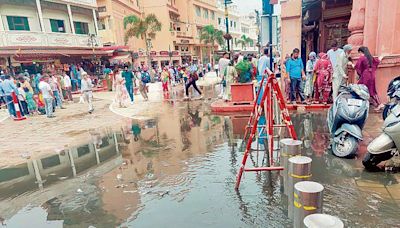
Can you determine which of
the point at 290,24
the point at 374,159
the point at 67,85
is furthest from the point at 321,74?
the point at 67,85

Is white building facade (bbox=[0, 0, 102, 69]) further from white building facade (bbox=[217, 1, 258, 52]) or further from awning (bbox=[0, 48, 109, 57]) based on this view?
white building facade (bbox=[217, 1, 258, 52])

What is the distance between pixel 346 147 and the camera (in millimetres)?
4711

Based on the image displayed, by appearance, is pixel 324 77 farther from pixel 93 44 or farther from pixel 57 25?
pixel 57 25

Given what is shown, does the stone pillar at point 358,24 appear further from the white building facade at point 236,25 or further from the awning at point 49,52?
the white building facade at point 236,25

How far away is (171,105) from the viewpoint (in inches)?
477

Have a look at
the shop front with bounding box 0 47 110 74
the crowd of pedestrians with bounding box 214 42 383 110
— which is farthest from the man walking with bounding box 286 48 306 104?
the shop front with bounding box 0 47 110 74

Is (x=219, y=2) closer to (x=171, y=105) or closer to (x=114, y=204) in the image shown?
(x=171, y=105)

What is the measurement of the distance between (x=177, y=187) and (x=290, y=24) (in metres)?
9.27

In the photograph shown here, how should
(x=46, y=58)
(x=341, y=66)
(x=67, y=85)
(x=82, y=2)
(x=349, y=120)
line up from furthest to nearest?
(x=82, y=2)
(x=46, y=58)
(x=67, y=85)
(x=341, y=66)
(x=349, y=120)

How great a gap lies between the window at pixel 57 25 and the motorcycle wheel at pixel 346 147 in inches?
1025

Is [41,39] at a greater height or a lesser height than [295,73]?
greater

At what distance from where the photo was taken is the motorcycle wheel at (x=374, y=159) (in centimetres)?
402

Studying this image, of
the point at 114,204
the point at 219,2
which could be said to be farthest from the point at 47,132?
the point at 219,2

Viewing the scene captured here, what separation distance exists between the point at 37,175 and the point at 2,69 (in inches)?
716
